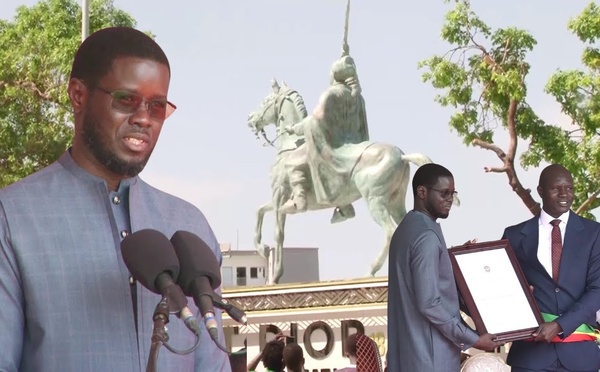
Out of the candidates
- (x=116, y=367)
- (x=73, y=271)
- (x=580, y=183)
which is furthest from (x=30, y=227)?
(x=580, y=183)

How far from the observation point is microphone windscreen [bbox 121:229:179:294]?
7.77 ft

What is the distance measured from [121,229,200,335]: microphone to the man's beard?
0.77 ft

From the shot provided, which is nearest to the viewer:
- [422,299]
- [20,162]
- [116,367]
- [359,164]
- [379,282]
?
[116,367]

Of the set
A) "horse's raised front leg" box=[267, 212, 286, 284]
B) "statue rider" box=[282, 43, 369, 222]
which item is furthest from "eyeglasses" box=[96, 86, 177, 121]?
"horse's raised front leg" box=[267, 212, 286, 284]

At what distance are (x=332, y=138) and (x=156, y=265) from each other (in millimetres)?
18777

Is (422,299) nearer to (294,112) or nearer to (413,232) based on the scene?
(413,232)

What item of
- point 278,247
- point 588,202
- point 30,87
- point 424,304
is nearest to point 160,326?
point 424,304

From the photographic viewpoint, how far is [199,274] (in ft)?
7.82

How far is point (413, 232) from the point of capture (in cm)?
642

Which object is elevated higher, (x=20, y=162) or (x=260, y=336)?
(x=20, y=162)

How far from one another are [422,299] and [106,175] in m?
3.81

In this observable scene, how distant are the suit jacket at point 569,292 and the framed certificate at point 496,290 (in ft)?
0.40

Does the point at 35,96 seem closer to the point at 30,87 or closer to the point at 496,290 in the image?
the point at 30,87

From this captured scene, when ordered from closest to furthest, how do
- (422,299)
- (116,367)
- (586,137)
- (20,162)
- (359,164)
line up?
(116,367) → (422,299) → (359,164) → (586,137) → (20,162)
